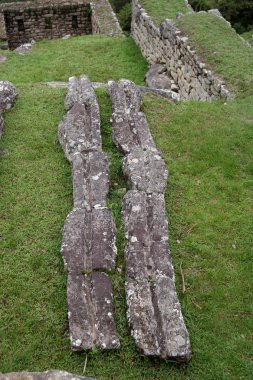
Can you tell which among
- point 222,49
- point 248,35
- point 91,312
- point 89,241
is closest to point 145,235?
point 89,241

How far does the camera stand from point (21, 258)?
6.45 metres

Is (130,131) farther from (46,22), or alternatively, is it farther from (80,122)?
(46,22)

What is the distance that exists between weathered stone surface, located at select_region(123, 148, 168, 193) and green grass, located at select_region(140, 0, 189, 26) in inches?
357

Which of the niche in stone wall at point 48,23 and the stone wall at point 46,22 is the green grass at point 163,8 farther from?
the niche in stone wall at point 48,23

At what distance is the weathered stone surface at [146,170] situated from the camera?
24.6ft

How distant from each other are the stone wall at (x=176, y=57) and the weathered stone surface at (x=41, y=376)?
7989mm

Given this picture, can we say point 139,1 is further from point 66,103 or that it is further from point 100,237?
point 100,237

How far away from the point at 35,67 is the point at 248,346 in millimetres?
13016

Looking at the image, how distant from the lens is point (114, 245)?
643 cm

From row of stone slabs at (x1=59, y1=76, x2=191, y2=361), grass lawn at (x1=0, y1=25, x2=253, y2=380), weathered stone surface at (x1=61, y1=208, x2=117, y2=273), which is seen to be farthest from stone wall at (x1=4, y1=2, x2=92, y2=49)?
weathered stone surface at (x1=61, y1=208, x2=117, y2=273)

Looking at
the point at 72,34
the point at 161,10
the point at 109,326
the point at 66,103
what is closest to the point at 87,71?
the point at 161,10

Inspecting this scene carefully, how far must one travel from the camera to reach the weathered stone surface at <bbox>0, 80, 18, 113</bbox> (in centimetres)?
948

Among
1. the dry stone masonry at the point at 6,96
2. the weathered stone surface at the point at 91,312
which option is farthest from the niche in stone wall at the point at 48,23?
the weathered stone surface at the point at 91,312

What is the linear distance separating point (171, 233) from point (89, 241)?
1.39m
